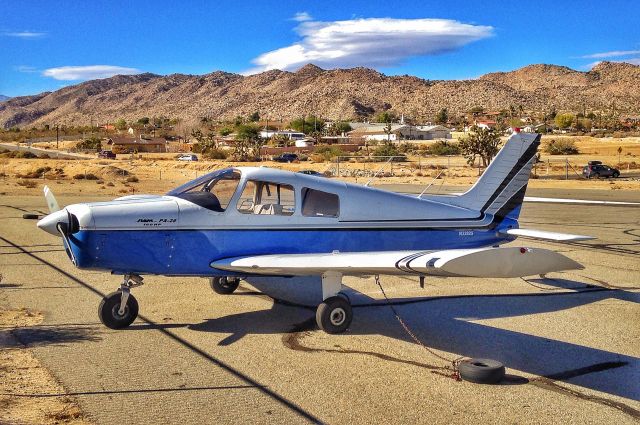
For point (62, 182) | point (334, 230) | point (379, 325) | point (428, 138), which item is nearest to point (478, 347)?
point (379, 325)

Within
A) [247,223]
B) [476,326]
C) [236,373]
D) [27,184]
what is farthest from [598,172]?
[236,373]

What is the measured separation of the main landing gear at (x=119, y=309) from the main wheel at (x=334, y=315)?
9.32ft

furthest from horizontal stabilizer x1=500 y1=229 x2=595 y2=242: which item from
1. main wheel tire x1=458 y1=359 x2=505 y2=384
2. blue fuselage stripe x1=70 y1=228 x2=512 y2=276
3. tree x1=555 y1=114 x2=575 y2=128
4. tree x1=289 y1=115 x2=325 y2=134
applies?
tree x1=289 y1=115 x2=325 y2=134

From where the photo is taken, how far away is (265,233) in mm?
9992

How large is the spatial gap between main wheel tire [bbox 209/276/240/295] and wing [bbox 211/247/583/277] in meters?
2.37

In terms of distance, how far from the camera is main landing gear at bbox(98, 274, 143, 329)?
9.52 metres

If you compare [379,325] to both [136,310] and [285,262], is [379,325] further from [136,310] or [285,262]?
[136,310]

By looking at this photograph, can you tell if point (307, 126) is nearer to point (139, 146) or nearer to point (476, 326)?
point (139, 146)

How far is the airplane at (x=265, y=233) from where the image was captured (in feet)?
29.8

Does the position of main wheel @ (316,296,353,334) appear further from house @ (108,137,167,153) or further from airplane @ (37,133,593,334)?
house @ (108,137,167,153)

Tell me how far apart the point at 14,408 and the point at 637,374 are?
7.23 meters

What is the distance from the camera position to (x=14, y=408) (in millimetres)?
6582

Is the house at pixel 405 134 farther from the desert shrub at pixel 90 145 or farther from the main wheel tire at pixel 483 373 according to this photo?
the main wheel tire at pixel 483 373

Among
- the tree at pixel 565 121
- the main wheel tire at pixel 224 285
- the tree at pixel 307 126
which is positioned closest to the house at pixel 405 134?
the tree at pixel 307 126
